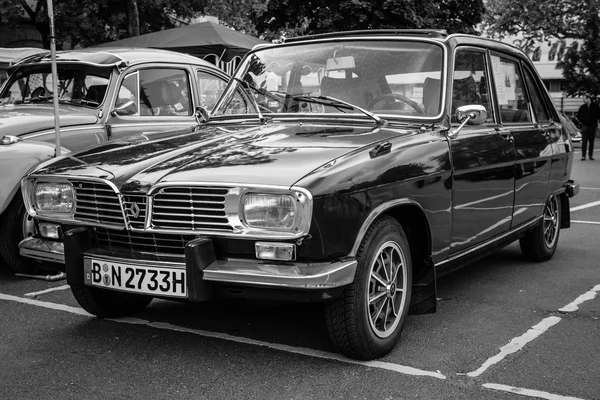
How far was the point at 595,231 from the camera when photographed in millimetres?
8867

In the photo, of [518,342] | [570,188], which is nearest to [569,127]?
[570,188]

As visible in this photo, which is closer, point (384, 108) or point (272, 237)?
point (272, 237)

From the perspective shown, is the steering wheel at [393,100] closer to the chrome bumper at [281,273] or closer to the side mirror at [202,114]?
the side mirror at [202,114]

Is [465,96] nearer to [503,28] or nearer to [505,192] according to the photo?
[505,192]

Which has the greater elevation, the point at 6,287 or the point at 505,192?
the point at 505,192

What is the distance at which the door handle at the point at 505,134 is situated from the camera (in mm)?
5527

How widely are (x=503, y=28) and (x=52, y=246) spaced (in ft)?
134

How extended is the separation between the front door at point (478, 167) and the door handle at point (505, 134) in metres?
0.01

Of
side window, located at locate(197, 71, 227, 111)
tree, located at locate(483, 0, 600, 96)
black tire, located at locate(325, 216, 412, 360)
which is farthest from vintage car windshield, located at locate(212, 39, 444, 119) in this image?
tree, located at locate(483, 0, 600, 96)

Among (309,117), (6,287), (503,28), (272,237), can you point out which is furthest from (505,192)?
(503,28)

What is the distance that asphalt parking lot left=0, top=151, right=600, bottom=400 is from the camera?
12.1ft

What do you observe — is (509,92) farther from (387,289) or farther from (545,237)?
(387,289)

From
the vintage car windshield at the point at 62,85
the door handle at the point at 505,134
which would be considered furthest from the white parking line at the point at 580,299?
the vintage car windshield at the point at 62,85

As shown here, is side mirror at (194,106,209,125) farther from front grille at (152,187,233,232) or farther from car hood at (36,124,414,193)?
front grille at (152,187,233,232)
